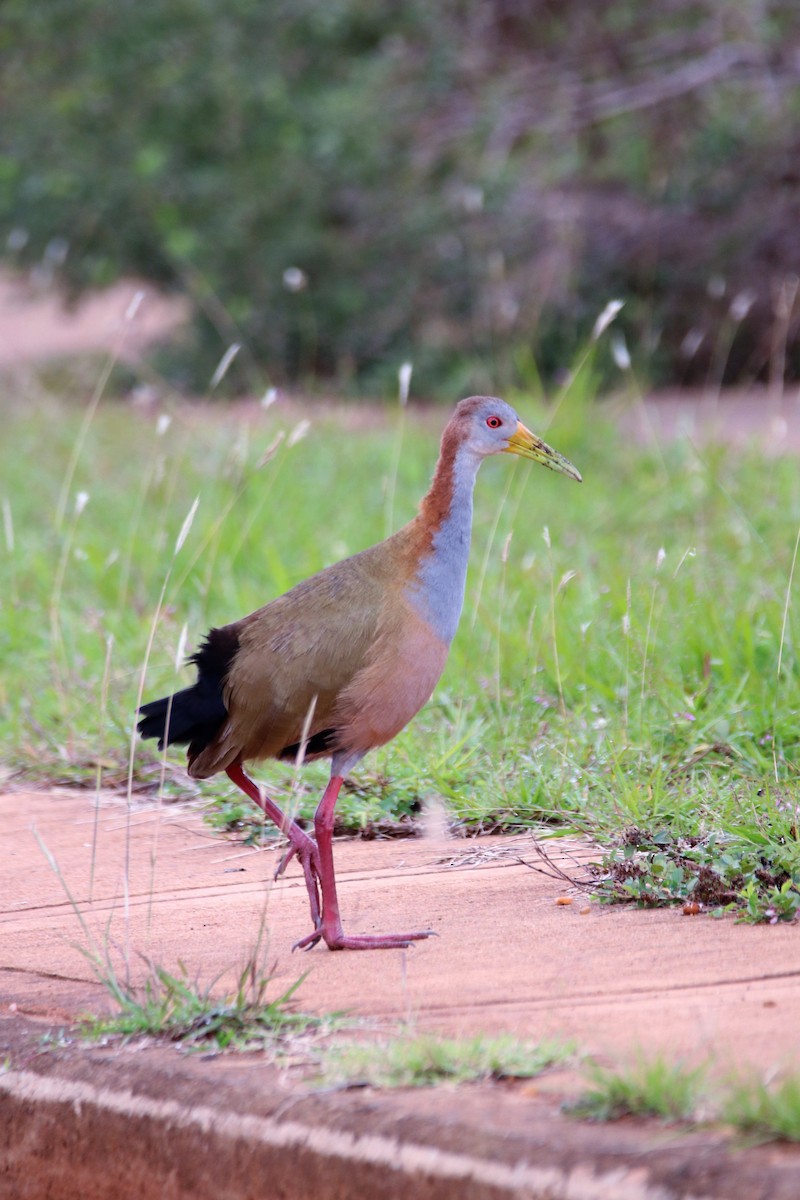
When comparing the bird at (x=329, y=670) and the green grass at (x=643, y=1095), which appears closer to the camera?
the green grass at (x=643, y=1095)

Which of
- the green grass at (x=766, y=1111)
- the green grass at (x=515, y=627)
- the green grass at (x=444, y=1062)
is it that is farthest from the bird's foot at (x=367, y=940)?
the green grass at (x=766, y=1111)

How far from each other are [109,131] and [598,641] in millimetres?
8108

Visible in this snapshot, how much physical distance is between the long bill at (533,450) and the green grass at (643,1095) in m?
1.80

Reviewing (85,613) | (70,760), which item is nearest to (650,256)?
(85,613)

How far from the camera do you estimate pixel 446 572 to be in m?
3.45

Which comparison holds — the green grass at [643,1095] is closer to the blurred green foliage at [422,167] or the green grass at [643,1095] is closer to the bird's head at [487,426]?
the bird's head at [487,426]

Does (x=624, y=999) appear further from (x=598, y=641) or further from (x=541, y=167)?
(x=541, y=167)

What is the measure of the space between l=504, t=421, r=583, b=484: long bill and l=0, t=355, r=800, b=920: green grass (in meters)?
0.27

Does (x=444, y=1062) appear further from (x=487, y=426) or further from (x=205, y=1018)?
(x=487, y=426)

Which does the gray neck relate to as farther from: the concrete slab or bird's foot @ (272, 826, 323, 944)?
the concrete slab

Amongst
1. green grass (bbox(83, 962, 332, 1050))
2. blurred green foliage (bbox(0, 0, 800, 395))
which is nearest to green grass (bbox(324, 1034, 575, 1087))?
green grass (bbox(83, 962, 332, 1050))

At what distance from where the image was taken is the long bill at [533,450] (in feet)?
12.3

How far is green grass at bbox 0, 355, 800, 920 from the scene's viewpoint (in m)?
3.93

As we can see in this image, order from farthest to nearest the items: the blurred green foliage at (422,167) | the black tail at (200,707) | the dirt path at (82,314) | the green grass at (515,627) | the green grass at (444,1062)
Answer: the dirt path at (82,314), the blurred green foliage at (422,167), the green grass at (515,627), the black tail at (200,707), the green grass at (444,1062)
